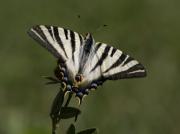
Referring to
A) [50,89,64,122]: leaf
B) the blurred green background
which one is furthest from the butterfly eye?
the blurred green background

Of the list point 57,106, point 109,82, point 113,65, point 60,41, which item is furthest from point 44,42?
point 109,82

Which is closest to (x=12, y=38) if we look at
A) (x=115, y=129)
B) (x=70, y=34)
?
(x=115, y=129)

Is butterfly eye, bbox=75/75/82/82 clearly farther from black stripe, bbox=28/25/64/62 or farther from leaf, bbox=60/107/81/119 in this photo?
leaf, bbox=60/107/81/119

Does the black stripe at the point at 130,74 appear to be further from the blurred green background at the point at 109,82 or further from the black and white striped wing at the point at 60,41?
the blurred green background at the point at 109,82

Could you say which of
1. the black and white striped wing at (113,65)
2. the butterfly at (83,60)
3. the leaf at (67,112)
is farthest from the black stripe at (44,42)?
the leaf at (67,112)

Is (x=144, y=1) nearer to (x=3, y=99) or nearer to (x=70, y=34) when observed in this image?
(x=3, y=99)

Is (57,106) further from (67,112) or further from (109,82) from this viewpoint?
(109,82)
